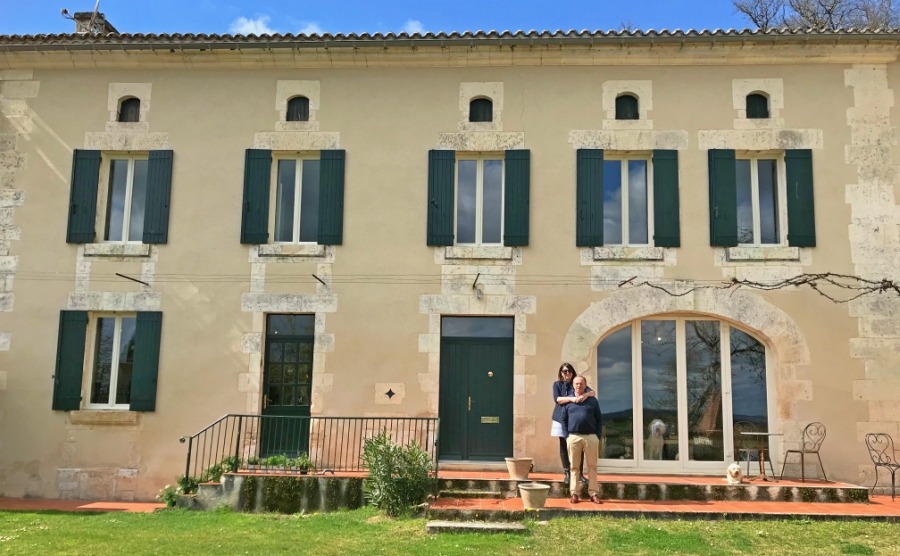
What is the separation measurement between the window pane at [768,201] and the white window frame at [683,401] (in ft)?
4.61

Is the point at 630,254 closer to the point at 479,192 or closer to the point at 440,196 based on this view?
the point at 479,192

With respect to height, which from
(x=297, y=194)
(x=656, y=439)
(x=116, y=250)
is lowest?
(x=656, y=439)

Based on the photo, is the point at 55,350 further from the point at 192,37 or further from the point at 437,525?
the point at 437,525

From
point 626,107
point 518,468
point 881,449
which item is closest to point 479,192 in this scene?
point 626,107

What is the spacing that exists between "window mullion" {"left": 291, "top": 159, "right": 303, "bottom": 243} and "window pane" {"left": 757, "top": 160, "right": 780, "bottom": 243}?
21.5ft

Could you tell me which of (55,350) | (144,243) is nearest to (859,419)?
(144,243)

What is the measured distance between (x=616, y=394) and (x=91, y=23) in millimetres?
10071

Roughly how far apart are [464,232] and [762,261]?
4.13 m

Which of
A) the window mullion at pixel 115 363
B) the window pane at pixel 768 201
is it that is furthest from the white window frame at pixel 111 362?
the window pane at pixel 768 201

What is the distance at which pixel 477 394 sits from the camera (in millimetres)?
10711

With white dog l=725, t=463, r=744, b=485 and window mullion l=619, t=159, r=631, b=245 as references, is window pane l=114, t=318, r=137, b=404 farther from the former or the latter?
white dog l=725, t=463, r=744, b=485

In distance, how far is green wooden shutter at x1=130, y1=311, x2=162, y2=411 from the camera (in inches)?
424

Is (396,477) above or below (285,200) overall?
below

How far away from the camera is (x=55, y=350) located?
11.0m
